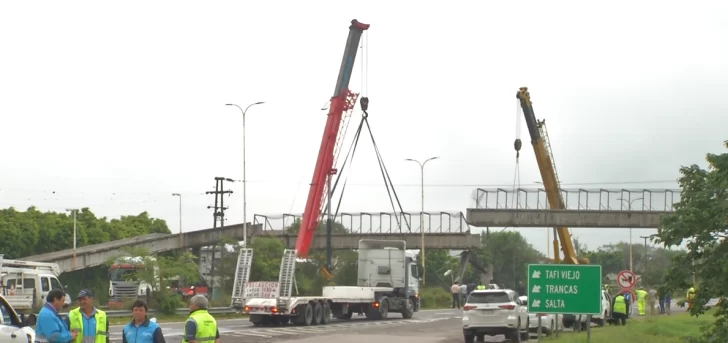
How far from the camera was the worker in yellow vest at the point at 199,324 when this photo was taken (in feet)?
36.3

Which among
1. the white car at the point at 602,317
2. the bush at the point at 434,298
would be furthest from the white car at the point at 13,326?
the bush at the point at 434,298

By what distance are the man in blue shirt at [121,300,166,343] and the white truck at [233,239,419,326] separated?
25072 mm

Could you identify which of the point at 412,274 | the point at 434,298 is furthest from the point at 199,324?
the point at 434,298

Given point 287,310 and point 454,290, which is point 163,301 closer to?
point 287,310

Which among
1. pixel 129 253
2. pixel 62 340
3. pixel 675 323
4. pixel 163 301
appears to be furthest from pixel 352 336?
pixel 129 253

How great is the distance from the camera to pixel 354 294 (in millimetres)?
41469

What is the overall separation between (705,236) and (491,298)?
995 cm

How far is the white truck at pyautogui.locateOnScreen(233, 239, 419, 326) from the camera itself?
36.5 metres

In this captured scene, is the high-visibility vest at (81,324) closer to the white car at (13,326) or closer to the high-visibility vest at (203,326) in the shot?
the white car at (13,326)

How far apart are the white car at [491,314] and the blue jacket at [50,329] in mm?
18183

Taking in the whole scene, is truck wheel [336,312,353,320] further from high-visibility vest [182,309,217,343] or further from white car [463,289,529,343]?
high-visibility vest [182,309,217,343]

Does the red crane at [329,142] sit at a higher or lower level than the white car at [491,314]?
higher

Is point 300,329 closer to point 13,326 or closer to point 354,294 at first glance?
point 354,294

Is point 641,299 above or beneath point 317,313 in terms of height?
beneath
